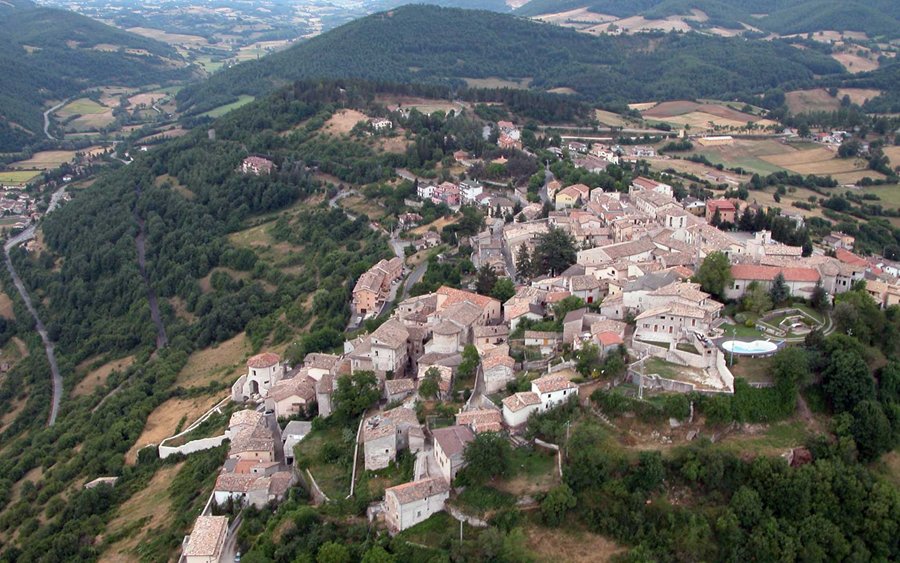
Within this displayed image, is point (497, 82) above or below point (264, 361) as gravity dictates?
below

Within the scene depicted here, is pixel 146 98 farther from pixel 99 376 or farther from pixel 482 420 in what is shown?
pixel 482 420

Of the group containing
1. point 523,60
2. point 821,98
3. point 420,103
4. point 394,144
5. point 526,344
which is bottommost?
point 523,60

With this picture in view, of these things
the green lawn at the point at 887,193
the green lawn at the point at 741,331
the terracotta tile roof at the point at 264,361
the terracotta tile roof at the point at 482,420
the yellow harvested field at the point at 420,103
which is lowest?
the green lawn at the point at 887,193

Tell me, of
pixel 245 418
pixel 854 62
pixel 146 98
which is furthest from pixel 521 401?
pixel 854 62

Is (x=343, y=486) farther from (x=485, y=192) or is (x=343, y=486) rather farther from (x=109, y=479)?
(x=485, y=192)

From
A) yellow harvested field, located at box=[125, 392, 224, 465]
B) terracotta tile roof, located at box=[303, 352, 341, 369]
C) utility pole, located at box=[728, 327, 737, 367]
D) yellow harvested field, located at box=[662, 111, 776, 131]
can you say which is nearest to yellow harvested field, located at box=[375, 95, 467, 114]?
yellow harvested field, located at box=[662, 111, 776, 131]

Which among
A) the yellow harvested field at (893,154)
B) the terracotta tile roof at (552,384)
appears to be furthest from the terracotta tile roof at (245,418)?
the yellow harvested field at (893,154)

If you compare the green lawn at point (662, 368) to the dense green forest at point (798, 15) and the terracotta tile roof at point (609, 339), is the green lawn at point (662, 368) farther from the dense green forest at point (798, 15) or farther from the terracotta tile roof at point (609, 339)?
the dense green forest at point (798, 15)

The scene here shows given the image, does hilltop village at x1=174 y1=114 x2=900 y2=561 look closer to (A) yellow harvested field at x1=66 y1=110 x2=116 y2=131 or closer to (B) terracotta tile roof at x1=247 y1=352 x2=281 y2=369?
(B) terracotta tile roof at x1=247 y1=352 x2=281 y2=369
